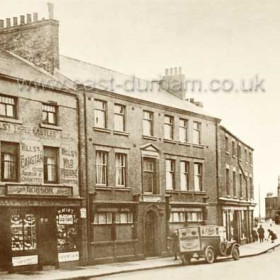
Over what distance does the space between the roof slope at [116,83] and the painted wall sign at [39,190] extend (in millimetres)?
4145

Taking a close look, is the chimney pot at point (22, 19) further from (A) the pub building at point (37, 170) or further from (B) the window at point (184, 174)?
(B) the window at point (184, 174)

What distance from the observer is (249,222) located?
133 feet

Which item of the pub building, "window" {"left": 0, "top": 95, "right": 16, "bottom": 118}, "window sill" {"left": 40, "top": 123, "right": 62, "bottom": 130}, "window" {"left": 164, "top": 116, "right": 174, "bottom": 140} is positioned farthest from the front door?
"window" {"left": 164, "top": 116, "right": 174, "bottom": 140}

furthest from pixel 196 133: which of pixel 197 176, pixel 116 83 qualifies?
pixel 116 83

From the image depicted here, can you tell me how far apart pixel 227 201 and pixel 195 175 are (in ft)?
13.5

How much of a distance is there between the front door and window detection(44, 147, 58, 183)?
1.13m

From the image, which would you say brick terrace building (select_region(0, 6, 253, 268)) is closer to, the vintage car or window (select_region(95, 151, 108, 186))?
window (select_region(95, 151, 108, 186))

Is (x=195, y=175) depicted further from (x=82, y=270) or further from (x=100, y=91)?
(x=82, y=270)

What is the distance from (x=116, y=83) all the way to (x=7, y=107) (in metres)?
7.73

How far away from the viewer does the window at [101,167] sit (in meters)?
23.7

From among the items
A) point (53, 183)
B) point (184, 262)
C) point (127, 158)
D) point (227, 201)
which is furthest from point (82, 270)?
point (227, 201)

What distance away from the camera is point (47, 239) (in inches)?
821

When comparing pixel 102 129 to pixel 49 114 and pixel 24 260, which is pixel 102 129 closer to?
pixel 49 114

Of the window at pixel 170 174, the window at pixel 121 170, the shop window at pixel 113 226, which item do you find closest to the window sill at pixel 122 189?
the window at pixel 121 170
